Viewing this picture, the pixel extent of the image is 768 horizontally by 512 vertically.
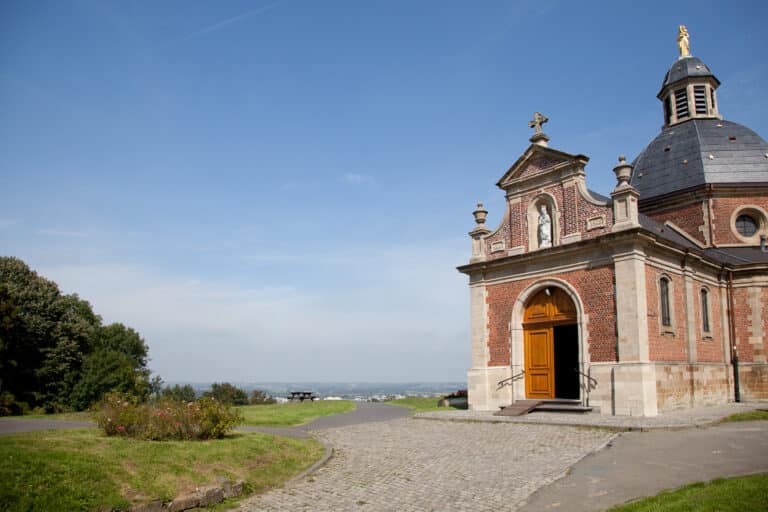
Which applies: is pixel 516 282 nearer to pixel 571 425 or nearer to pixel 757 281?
pixel 571 425

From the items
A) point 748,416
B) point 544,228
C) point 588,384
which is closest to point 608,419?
point 588,384

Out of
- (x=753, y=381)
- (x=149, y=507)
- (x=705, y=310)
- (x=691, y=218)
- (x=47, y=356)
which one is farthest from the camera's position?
(x=47, y=356)

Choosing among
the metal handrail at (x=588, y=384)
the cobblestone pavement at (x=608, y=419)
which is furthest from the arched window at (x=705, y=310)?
the metal handrail at (x=588, y=384)

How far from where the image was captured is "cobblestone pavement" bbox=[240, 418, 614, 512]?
29.9 feet

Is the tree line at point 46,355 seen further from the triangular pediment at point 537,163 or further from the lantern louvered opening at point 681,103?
the lantern louvered opening at point 681,103

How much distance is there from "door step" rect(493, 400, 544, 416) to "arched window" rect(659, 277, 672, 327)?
5.50 metres

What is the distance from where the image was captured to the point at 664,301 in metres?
21.2

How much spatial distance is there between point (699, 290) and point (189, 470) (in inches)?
881

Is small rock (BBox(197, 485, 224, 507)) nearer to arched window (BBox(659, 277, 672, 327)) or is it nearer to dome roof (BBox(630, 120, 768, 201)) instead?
arched window (BBox(659, 277, 672, 327))

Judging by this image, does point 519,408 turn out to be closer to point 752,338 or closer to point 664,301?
point 664,301

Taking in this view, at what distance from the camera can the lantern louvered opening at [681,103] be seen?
118ft

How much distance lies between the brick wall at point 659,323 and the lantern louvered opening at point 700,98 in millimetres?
18632

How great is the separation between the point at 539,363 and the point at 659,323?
4639 millimetres

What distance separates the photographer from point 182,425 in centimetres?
1209
